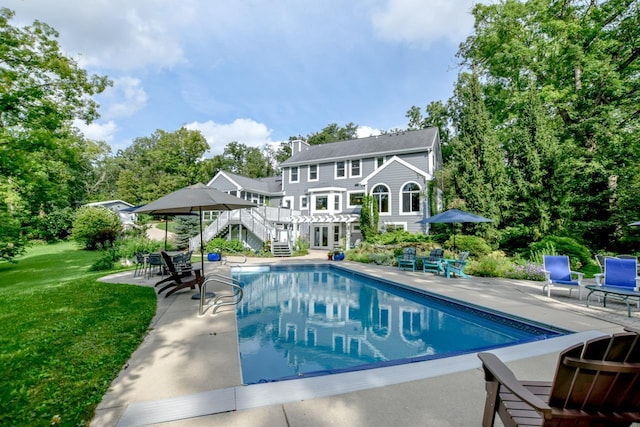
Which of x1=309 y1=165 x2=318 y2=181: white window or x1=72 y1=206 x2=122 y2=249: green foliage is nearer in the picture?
x1=72 y1=206 x2=122 y2=249: green foliage

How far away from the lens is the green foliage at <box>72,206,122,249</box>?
19297 millimetres

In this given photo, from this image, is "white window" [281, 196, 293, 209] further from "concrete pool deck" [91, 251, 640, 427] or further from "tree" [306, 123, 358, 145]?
"tree" [306, 123, 358, 145]

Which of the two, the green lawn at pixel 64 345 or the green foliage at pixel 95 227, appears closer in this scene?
the green lawn at pixel 64 345

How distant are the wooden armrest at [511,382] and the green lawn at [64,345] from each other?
3495mm

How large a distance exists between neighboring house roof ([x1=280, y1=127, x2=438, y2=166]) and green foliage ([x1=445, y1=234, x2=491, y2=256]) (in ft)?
27.3

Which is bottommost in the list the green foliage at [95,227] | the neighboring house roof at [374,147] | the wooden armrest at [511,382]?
the wooden armrest at [511,382]

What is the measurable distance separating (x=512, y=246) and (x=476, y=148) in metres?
6.27

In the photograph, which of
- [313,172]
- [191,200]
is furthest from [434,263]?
[313,172]

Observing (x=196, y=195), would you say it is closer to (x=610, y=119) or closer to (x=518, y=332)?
(x=518, y=332)

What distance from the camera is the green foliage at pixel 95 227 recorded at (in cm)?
1930

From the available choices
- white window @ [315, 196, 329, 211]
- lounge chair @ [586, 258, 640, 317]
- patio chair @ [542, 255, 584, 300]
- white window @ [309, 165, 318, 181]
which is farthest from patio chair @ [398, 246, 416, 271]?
white window @ [309, 165, 318, 181]

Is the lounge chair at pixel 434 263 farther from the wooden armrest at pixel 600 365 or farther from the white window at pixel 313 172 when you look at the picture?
the white window at pixel 313 172

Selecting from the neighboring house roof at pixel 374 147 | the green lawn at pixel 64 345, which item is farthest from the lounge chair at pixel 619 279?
the neighboring house roof at pixel 374 147

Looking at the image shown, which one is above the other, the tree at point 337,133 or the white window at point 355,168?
the tree at point 337,133
